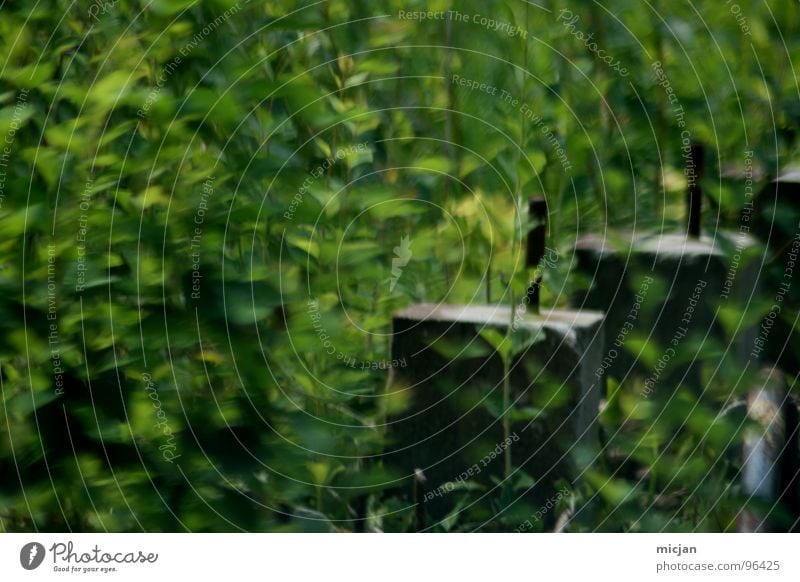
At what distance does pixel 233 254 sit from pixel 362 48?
26 centimetres

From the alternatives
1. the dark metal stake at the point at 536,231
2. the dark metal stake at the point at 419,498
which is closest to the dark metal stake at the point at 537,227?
the dark metal stake at the point at 536,231

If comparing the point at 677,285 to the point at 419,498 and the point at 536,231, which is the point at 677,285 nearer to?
the point at 536,231

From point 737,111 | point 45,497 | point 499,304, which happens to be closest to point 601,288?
point 499,304

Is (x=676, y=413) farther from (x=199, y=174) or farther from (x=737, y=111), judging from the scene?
(x=199, y=174)

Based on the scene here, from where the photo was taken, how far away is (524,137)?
41.2 inches
